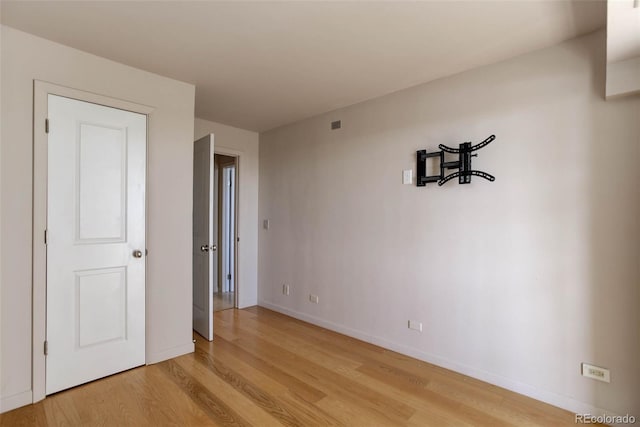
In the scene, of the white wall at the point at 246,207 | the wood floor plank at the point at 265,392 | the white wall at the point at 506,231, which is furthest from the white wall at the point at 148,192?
the white wall at the point at 506,231

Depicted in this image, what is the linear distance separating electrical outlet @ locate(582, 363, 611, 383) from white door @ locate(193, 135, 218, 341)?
306cm

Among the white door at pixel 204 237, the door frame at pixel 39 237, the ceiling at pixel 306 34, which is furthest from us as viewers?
the white door at pixel 204 237

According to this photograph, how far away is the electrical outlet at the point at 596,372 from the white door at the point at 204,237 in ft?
10.0

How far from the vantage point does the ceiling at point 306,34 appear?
1.86 metres

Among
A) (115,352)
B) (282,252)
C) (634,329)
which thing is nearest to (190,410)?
(115,352)

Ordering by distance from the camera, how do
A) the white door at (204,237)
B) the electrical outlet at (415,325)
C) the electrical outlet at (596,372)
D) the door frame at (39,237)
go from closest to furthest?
the electrical outlet at (596,372), the door frame at (39,237), the electrical outlet at (415,325), the white door at (204,237)

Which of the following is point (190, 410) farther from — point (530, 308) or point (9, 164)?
point (530, 308)

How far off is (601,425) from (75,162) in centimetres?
398

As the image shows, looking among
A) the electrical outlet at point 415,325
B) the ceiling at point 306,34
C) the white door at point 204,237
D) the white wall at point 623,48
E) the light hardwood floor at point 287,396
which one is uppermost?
the ceiling at point 306,34

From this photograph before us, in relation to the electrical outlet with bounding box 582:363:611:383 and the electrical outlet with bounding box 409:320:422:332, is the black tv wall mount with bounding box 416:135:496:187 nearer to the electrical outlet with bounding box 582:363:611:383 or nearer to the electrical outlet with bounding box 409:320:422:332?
the electrical outlet with bounding box 409:320:422:332

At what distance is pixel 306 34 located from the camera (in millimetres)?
2115

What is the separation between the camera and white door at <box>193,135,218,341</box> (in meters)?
3.21

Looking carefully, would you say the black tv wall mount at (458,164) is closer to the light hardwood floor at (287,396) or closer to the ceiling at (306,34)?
the ceiling at (306,34)

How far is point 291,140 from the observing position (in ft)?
13.6
